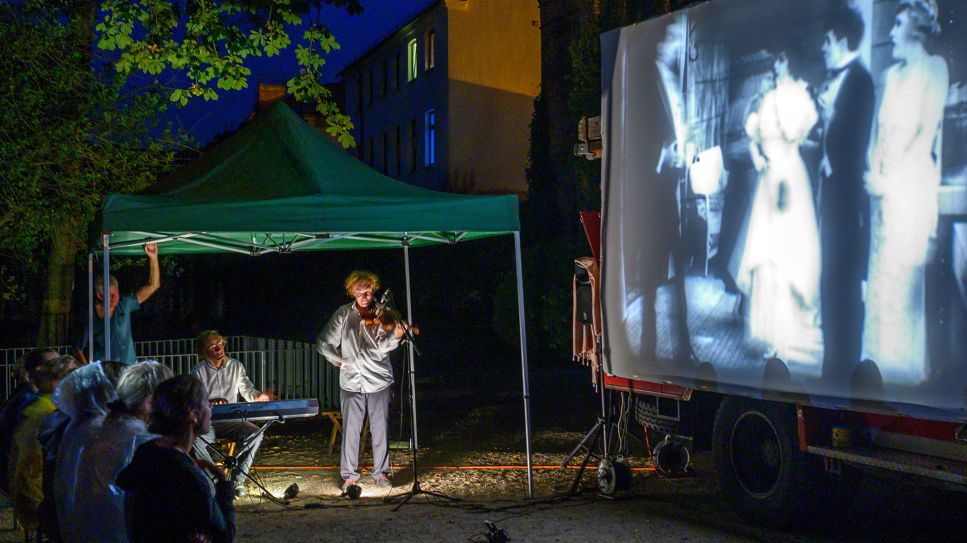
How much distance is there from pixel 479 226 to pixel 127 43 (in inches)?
224

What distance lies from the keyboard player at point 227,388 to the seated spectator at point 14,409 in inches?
89.4

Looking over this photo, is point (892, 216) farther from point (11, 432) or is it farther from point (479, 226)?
point (11, 432)

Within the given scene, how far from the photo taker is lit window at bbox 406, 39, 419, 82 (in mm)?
43438

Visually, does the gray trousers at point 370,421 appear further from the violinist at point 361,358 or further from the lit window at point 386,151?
the lit window at point 386,151

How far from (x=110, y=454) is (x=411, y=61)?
133 feet

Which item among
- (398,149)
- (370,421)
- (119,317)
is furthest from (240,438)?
(398,149)

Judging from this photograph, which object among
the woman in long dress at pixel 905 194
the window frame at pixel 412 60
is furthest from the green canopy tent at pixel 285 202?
the window frame at pixel 412 60

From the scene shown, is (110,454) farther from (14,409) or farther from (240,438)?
(240,438)

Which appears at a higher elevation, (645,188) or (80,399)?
(645,188)

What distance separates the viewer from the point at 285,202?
8508mm

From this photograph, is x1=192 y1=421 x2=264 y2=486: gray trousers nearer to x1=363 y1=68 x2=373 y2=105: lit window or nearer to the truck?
the truck

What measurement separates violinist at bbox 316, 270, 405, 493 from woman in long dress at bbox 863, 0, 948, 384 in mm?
4318

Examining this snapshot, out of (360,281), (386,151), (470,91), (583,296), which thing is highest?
(470,91)

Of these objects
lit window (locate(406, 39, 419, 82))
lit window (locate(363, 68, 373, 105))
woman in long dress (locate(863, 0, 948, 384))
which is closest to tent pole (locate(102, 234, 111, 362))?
woman in long dress (locate(863, 0, 948, 384))
